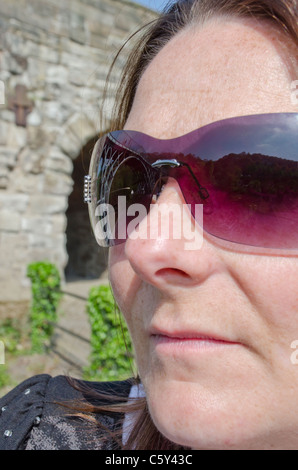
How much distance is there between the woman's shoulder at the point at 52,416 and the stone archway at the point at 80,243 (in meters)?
7.18

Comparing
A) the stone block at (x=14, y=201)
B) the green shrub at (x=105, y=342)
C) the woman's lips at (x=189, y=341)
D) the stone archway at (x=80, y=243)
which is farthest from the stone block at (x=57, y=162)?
the woman's lips at (x=189, y=341)

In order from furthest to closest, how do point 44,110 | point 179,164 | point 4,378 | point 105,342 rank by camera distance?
point 44,110 < point 4,378 < point 105,342 < point 179,164

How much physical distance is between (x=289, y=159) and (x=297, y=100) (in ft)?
0.36

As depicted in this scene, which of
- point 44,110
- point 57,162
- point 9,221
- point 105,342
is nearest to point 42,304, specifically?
point 9,221

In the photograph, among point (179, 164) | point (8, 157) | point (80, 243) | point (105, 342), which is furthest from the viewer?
point (80, 243)

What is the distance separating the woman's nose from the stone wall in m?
5.08

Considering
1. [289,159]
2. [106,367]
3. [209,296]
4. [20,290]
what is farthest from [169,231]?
[20,290]

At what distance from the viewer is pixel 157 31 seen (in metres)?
1.28

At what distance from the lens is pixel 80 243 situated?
9289 mm

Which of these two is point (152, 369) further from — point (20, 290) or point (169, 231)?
point (20, 290)

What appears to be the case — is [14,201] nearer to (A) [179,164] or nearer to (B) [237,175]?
(A) [179,164]

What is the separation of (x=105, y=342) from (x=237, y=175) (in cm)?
386

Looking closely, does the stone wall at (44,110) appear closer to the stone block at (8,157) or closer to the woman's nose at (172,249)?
the stone block at (8,157)

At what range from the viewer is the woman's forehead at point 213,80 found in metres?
0.78
